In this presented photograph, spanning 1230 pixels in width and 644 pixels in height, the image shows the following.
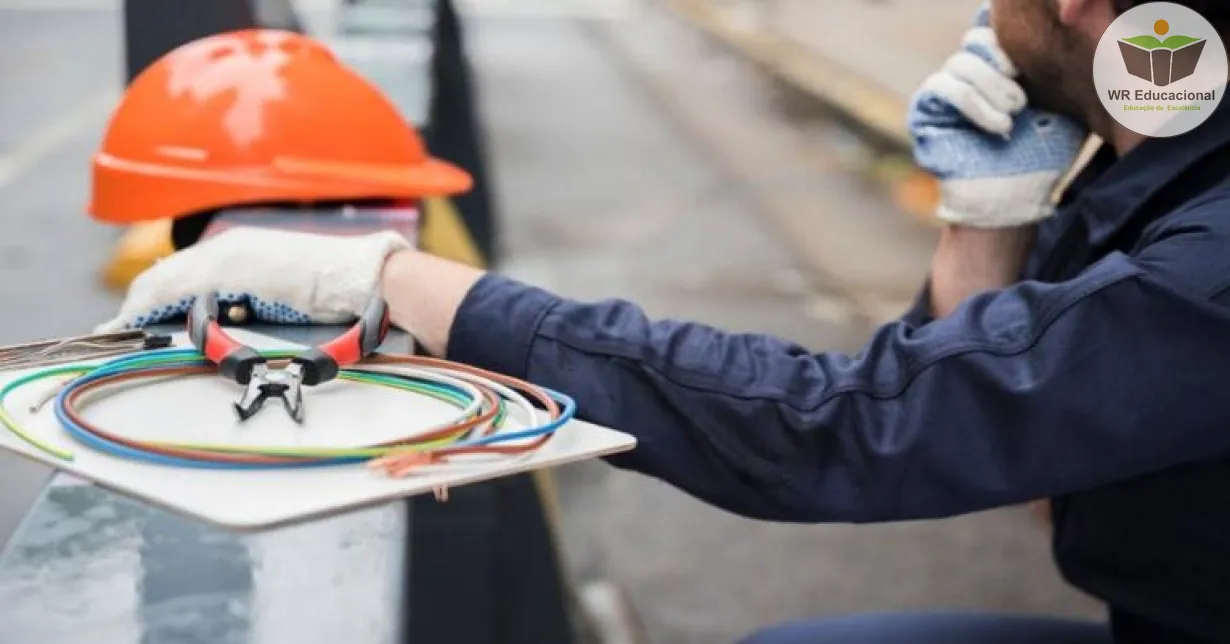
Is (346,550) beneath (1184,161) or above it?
beneath

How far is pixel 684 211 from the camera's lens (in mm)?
5637

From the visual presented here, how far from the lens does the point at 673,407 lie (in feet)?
3.46

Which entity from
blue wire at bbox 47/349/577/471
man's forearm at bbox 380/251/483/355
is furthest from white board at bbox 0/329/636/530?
man's forearm at bbox 380/251/483/355

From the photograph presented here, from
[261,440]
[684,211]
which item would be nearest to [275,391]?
[261,440]

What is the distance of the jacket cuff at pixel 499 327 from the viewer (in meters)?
1.06

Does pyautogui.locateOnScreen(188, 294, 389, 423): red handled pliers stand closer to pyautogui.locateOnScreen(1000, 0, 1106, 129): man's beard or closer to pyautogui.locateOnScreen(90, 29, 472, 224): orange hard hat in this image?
pyautogui.locateOnScreen(90, 29, 472, 224): orange hard hat

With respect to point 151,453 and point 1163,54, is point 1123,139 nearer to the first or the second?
point 1163,54

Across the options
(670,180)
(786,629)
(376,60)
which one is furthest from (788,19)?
(786,629)

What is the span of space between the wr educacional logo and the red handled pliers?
0.73m

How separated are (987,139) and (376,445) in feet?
3.14

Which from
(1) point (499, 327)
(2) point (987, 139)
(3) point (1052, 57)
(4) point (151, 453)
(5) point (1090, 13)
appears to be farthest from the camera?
(2) point (987, 139)

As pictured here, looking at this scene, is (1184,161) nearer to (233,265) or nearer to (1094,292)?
(1094,292)

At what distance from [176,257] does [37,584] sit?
0.41 metres

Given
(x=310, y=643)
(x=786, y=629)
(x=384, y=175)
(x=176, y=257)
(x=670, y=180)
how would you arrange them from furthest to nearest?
(x=670, y=180)
(x=786, y=629)
(x=384, y=175)
(x=176, y=257)
(x=310, y=643)
